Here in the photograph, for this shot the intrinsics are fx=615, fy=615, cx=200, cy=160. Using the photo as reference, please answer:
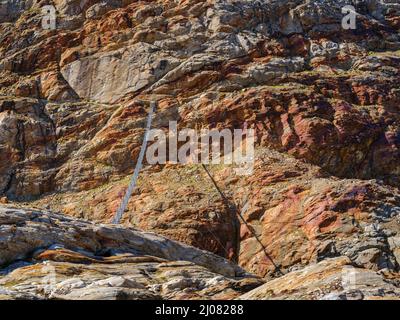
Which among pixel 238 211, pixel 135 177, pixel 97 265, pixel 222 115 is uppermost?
pixel 222 115

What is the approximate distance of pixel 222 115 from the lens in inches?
1575

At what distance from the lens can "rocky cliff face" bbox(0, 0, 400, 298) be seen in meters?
30.7

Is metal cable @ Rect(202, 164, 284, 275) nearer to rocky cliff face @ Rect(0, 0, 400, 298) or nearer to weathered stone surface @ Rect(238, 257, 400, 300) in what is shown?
rocky cliff face @ Rect(0, 0, 400, 298)

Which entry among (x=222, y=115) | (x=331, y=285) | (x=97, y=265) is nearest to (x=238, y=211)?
(x=222, y=115)

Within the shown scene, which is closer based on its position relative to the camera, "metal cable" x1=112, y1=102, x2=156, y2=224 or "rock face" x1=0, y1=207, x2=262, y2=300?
"rock face" x1=0, y1=207, x2=262, y2=300

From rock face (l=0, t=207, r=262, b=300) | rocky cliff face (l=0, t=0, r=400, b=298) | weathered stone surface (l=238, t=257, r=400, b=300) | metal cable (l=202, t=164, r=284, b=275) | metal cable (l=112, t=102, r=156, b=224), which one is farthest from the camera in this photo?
metal cable (l=112, t=102, r=156, b=224)

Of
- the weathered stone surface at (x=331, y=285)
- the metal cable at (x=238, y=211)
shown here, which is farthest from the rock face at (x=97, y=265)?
the metal cable at (x=238, y=211)

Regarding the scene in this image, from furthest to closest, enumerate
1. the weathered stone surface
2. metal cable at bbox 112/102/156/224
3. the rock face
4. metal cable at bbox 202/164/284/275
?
metal cable at bbox 112/102/156/224
metal cable at bbox 202/164/284/275
the rock face
the weathered stone surface

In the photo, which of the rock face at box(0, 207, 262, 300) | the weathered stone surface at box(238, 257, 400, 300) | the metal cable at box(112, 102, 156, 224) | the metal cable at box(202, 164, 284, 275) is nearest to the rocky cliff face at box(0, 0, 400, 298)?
the metal cable at box(202, 164, 284, 275)

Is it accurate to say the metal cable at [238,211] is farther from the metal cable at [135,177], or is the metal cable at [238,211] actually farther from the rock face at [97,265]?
the rock face at [97,265]

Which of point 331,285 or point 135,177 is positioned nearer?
point 331,285

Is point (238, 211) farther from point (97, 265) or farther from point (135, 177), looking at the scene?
point (97, 265)
